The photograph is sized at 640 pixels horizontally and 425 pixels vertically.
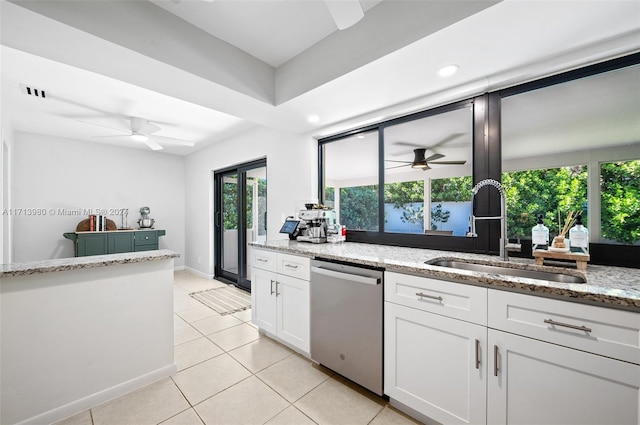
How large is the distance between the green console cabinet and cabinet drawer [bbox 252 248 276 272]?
3.37m

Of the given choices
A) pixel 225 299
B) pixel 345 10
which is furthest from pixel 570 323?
pixel 225 299

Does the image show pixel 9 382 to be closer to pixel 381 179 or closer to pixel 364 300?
pixel 364 300

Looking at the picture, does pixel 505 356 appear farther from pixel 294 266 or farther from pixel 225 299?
pixel 225 299

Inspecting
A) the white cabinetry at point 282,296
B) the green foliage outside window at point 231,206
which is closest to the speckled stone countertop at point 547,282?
the white cabinetry at point 282,296

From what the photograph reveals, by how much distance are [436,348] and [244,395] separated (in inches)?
51.7

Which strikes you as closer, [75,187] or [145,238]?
[75,187]

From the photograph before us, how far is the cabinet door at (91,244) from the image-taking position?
4.05 meters

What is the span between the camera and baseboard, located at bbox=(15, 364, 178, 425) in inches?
57.0

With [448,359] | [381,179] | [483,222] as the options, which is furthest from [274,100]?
[448,359]

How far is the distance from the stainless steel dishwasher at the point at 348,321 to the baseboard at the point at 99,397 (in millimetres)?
1165

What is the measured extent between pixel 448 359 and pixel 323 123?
92.2 inches

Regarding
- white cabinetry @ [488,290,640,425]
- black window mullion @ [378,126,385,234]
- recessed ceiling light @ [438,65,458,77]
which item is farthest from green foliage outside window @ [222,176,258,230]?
white cabinetry @ [488,290,640,425]

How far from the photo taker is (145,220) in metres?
4.84

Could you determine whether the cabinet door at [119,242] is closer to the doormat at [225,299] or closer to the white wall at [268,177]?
the white wall at [268,177]
